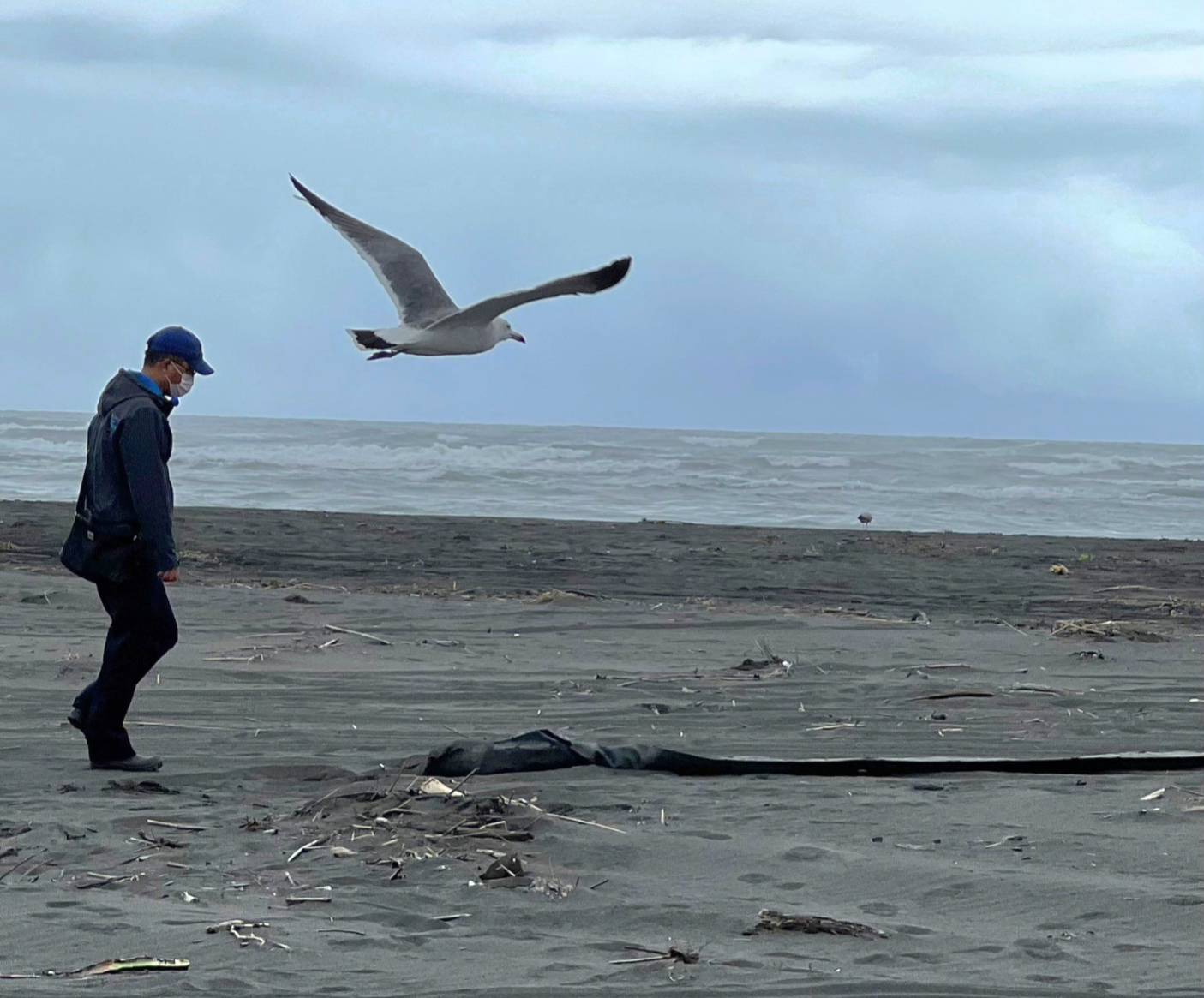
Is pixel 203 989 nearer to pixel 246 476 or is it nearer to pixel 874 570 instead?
pixel 874 570

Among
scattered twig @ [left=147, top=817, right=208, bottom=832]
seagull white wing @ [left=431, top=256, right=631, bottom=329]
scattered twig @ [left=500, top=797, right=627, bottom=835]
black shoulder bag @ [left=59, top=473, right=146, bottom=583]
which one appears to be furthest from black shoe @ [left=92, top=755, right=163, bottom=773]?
seagull white wing @ [left=431, top=256, right=631, bottom=329]

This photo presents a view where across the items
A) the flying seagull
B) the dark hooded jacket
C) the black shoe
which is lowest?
the black shoe

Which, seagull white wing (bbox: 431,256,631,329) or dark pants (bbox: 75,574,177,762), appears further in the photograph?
seagull white wing (bbox: 431,256,631,329)

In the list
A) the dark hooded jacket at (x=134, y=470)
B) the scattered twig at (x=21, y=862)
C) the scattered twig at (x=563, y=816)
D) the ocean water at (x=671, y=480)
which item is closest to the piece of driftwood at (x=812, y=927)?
the scattered twig at (x=563, y=816)

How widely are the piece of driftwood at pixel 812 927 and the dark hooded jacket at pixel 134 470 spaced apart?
261 centimetres

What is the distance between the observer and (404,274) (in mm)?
9953

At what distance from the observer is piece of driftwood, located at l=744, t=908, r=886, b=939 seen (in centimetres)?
386

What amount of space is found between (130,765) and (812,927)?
2830 mm

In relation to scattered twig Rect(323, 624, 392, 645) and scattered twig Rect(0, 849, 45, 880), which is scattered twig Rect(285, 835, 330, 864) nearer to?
scattered twig Rect(0, 849, 45, 880)

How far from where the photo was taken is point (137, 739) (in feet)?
21.2

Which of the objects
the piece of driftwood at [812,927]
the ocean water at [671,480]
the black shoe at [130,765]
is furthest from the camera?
the ocean water at [671,480]

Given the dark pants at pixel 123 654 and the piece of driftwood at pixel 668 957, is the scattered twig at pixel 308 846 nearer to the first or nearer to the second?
the piece of driftwood at pixel 668 957

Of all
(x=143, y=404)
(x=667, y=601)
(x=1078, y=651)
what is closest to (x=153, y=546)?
(x=143, y=404)

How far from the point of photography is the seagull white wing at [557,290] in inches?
324
